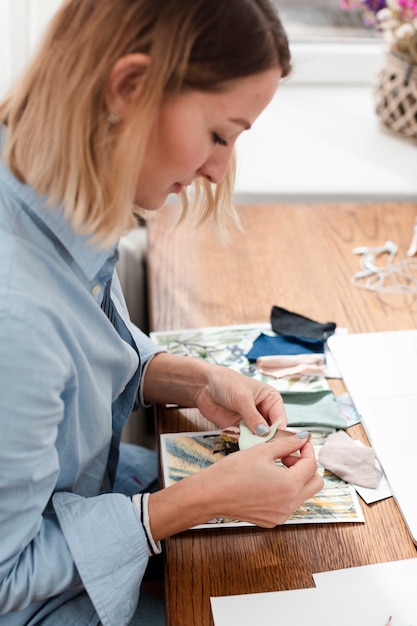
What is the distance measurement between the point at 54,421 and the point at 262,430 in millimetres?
302

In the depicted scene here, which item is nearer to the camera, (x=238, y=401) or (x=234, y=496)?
(x=234, y=496)

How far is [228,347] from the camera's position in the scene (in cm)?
119

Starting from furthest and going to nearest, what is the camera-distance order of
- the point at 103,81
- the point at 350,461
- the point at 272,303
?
1. the point at 272,303
2. the point at 350,461
3. the point at 103,81

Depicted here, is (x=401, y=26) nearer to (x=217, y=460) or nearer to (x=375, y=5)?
(x=375, y=5)

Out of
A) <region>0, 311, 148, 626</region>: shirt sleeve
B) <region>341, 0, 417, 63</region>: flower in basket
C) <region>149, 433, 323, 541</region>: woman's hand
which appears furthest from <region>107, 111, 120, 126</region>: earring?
<region>341, 0, 417, 63</region>: flower in basket

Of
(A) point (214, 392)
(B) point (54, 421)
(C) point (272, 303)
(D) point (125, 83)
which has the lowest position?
(C) point (272, 303)

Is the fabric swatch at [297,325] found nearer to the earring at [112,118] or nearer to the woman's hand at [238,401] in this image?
the woman's hand at [238,401]

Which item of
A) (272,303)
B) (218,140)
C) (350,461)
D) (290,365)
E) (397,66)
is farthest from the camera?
(397,66)

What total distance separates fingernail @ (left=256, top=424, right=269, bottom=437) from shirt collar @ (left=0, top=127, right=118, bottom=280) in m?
0.31

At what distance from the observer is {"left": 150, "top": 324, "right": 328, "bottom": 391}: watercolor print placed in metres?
1.12

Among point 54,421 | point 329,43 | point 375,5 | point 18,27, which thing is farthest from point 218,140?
point 329,43

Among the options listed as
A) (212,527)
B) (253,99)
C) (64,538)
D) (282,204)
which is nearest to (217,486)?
(212,527)

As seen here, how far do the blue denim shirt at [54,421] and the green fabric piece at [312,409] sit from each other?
10.7 inches

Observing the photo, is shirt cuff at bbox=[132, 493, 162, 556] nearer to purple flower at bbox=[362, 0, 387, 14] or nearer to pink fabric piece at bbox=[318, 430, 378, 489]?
pink fabric piece at bbox=[318, 430, 378, 489]
